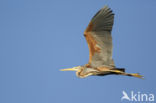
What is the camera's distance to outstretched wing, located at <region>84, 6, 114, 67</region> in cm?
1437

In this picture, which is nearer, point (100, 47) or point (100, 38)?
point (100, 38)

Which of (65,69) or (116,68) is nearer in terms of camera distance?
(116,68)

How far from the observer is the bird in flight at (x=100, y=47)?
14.4 m

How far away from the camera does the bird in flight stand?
14.4 meters

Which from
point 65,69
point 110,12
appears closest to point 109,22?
point 110,12

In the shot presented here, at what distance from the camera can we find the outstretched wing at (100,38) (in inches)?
566

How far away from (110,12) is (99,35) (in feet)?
2.49

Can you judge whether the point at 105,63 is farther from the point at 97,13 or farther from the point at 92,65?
the point at 97,13

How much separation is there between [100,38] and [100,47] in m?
0.28

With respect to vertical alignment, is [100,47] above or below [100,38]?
below

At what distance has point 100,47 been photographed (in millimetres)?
14781

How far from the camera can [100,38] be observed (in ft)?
48.1

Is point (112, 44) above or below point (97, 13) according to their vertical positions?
below

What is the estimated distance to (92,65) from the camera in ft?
48.7
